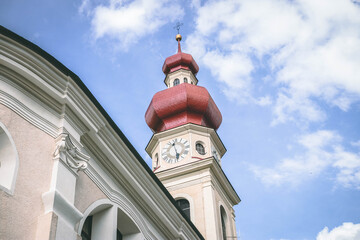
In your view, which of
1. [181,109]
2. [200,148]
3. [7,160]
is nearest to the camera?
[7,160]

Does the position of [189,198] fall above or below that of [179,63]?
below

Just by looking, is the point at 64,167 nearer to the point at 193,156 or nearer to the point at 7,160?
the point at 7,160

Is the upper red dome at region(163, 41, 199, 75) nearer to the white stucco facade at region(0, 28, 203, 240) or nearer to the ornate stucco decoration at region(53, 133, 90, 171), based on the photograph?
the white stucco facade at region(0, 28, 203, 240)

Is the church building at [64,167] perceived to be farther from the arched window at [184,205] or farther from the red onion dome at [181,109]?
the red onion dome at [181,109]

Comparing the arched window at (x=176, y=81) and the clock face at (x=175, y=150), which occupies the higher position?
the arched window at (x=176, y=81)

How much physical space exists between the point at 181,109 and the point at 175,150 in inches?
101

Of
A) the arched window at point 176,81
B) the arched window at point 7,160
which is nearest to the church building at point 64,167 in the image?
the arched window at point 7,160

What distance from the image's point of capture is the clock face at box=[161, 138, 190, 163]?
2477 centimetres

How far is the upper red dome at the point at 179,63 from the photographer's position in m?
32.2

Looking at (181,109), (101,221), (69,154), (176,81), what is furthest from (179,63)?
(69,154)

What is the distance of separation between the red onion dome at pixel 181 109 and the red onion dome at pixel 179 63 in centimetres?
450

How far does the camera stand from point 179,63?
3225 cm

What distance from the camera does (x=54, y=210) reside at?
934 cm

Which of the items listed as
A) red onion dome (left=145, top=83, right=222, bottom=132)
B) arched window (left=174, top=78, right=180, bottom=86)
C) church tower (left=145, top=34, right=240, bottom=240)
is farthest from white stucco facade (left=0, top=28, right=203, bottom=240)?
arched window (left=174, top=78, right=180, bottom=86)
